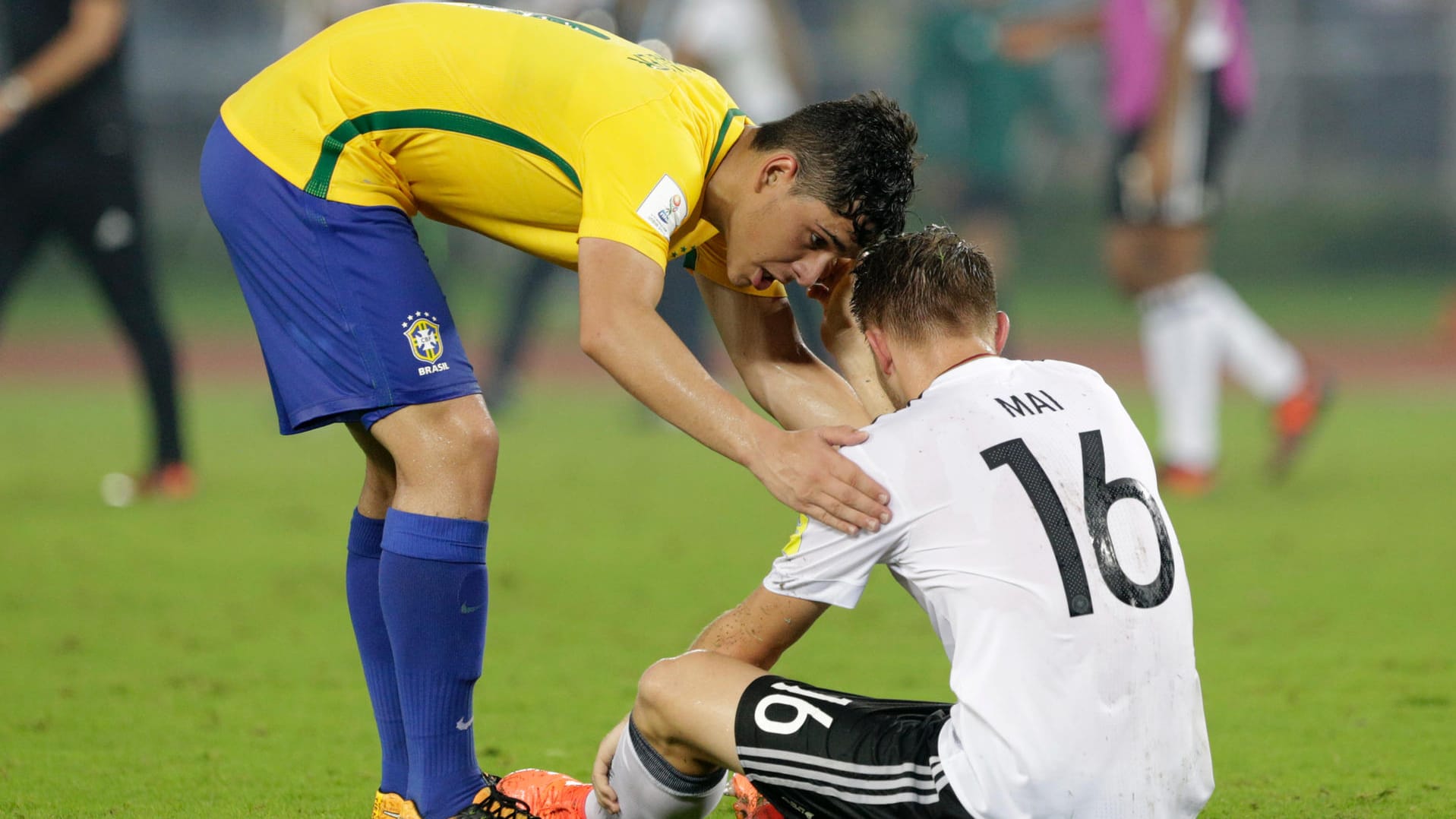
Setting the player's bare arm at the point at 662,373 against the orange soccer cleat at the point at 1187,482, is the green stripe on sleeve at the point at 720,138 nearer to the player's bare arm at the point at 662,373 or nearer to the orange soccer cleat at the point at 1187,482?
the player's bare arm at the point at 662,373

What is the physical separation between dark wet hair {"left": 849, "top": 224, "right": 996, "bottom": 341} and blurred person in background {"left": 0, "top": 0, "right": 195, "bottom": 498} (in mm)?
5281

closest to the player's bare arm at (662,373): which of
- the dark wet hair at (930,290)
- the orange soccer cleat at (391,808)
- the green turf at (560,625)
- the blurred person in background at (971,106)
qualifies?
the dark wet hair at (930,290)

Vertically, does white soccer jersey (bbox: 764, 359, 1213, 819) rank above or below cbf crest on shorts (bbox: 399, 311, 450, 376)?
below

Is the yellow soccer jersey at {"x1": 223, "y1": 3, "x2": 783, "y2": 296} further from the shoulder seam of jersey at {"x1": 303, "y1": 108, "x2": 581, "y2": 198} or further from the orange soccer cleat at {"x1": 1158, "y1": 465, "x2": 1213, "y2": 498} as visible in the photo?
the orange soccer cleat at {"x1": 1158, "y1": 465, "x2": 1213, "y2": 498}

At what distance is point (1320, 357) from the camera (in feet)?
45.8

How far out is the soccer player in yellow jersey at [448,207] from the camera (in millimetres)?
2984

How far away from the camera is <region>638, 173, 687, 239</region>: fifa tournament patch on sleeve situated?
2883 mm

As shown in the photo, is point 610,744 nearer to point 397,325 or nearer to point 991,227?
point 397,325

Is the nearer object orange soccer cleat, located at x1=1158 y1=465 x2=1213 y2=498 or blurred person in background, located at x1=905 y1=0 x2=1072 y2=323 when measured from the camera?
orange soccer cleat, located at x1=1158 y1=465 x2=1213 y2=498

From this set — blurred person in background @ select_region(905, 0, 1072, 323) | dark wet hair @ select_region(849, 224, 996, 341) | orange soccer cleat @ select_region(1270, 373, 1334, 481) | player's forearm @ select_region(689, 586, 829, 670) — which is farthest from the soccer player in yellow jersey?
blurred person in background @ select_region(905, 0, 1072, 323)

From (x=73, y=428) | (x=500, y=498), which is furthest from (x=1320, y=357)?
(x=73, y=428)

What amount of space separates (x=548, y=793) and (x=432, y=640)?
0.39 metres

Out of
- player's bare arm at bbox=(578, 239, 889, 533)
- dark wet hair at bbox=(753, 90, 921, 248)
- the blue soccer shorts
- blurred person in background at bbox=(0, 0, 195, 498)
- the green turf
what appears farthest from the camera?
blurred person in background at bbox=(0, 0, 195, 498)

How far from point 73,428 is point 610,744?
26.6 ft
